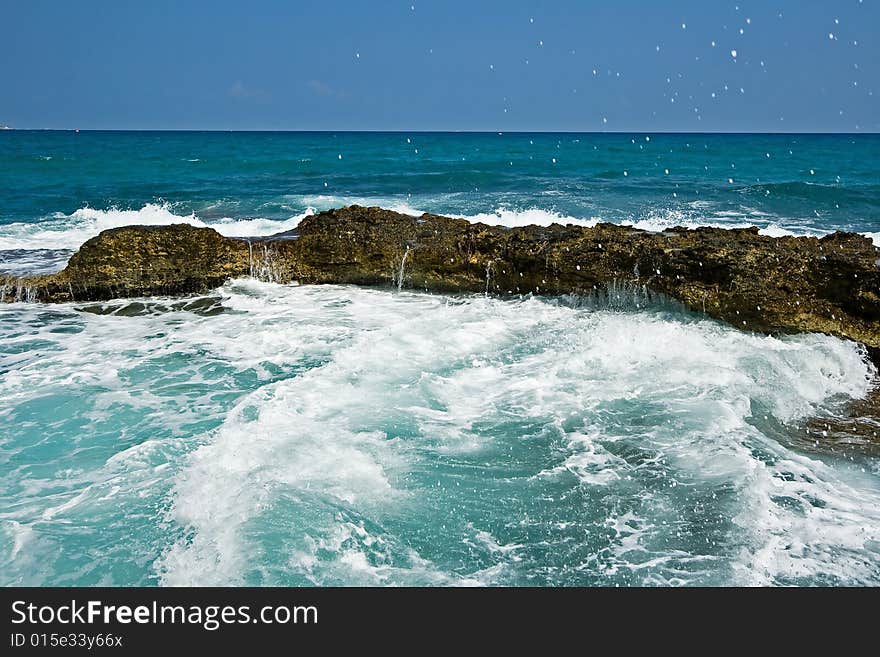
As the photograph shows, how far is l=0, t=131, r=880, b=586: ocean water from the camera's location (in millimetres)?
3445

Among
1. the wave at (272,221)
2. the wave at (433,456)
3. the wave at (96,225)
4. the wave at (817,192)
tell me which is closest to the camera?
the wave at (433,456)

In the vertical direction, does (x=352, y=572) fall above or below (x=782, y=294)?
below

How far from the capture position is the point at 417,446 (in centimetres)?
469

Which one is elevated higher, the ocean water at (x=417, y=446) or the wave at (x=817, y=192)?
the wave at (x=817, y=192)

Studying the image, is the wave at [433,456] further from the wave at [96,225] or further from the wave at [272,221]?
the wave at [272,221]

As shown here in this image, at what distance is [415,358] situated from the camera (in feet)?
21.1

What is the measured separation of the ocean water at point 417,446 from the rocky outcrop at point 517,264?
309 mm

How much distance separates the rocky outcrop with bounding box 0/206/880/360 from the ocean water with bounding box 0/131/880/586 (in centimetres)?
31

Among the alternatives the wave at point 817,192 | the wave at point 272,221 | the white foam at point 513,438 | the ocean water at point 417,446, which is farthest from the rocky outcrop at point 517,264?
the wave at point 817,192

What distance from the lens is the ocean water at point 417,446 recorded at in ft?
11.3

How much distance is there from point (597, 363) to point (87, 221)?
622 inches

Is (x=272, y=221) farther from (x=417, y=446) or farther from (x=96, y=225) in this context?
(x=417, y=446)
